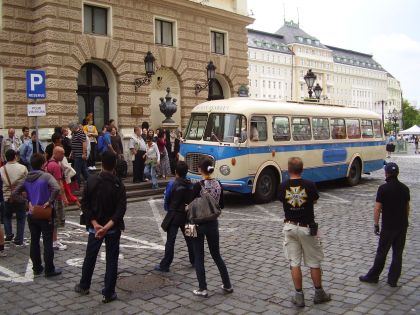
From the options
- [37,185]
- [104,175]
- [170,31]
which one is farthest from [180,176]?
[170,31]

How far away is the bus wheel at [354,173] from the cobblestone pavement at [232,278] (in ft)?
23.6

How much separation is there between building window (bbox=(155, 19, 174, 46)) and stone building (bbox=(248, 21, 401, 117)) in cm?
8059

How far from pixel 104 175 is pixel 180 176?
127 cm

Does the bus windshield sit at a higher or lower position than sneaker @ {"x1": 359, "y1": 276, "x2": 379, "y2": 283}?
higher

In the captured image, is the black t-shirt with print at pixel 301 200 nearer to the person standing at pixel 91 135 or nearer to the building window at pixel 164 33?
the person standing at pixel 91 135

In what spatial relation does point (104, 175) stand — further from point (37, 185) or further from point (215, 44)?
point (215, 44)

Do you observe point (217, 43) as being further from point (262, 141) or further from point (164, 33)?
point (262, 141)

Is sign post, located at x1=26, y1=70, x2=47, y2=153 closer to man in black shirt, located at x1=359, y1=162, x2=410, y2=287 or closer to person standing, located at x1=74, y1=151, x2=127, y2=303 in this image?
person standing, located at x1=74, y1=151, x2=127, y2=303

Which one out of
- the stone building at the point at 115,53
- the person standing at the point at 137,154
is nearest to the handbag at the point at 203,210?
the person standing at the point at 137,154

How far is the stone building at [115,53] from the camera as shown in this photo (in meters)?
17.0

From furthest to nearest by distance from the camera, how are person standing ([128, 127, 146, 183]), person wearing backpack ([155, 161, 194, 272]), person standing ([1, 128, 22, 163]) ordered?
person standing ([128, 127, 146, 183]), person standing ([1, 128, 22, 163]), person wearing backpack ([155, 161, 194, 272])

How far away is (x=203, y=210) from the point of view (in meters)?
5.83

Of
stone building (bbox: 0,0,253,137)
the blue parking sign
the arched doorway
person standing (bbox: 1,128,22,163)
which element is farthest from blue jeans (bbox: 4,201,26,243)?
the arched doorway

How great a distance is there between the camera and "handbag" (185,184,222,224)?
229 inches
